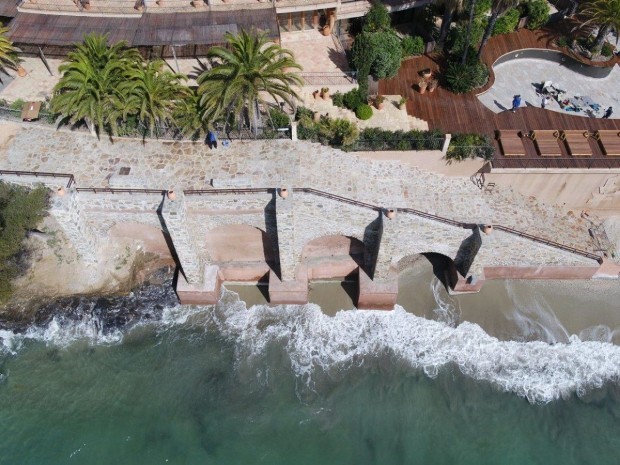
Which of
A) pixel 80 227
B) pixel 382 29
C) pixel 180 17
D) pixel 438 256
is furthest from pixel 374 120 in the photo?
pixel 80 227

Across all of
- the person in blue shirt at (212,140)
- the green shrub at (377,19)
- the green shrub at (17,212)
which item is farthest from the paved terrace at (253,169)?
the green shrub at (377,19)

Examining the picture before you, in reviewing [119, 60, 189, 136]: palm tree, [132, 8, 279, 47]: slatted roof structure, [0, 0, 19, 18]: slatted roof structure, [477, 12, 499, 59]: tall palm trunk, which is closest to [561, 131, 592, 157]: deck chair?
[477, 12, 499, 59]: tall palm trunk

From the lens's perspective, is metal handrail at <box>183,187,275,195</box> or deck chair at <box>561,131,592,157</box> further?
deck chair at <box>561,131,592,157</box>

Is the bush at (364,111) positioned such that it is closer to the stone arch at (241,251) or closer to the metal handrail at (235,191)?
the metal handrail at (235,191)

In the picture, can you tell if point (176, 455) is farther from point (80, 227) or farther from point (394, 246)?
point (394, 246)

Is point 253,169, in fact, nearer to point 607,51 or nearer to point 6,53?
point 6,53

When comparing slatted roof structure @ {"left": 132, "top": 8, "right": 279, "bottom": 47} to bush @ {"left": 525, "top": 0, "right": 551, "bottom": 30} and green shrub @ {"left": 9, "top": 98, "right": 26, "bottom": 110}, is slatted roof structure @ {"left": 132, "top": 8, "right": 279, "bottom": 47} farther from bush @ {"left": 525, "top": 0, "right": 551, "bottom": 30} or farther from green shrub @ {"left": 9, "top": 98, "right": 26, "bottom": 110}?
bush @ {"left": 525, "top": 0, "right": 551, "bottom": 30}
